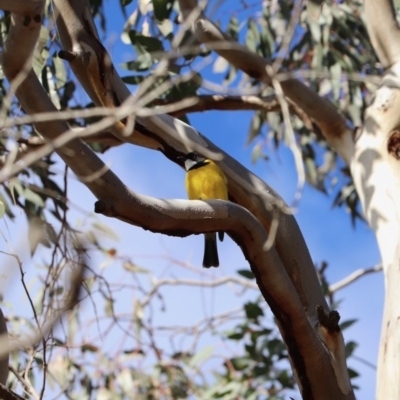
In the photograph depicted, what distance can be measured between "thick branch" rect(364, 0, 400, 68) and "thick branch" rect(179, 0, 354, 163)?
1.02 feet

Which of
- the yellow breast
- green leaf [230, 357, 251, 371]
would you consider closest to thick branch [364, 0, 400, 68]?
the yellow breast

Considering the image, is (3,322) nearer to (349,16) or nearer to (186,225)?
(186,225)

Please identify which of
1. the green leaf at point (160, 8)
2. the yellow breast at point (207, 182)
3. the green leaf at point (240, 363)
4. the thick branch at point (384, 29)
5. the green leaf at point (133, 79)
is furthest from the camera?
the green leaf at point (240, 363)

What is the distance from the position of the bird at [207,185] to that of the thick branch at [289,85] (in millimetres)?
458

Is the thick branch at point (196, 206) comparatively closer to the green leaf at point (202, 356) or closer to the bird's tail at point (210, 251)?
the bird's tail at point (210, 251)

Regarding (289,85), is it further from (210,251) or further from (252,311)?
(252,311)

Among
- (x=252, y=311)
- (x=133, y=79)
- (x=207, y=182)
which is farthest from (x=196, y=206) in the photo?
(x=252, y=311)

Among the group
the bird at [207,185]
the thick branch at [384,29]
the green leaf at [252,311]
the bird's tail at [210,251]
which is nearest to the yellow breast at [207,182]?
the bird at [207,185]

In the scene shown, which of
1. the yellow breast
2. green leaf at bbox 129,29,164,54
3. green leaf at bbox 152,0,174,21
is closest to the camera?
the yellow breast

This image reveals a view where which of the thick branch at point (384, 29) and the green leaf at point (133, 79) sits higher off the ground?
the thick branch at point (384, 29)

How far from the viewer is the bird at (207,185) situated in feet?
8.64

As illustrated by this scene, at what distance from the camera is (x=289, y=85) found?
3.03 meters

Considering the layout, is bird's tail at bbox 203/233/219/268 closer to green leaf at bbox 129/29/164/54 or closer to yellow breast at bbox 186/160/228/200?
yellow breast at bbox 186/160/228/200

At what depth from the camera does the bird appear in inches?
104
